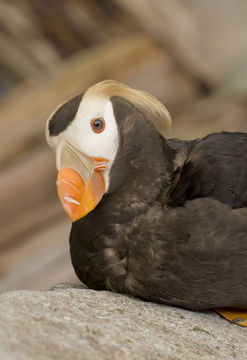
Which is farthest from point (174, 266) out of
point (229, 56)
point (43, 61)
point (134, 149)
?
point (43, 61)

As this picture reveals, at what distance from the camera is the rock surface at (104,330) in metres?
1.21

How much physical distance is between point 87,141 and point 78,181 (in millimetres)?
108

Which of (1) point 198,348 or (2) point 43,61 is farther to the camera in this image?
(2) point 43,61

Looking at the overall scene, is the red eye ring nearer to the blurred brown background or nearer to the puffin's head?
the puffin's head

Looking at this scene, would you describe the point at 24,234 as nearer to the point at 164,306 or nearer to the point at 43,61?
the point at 43,61

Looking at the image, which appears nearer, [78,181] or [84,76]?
[78,181]

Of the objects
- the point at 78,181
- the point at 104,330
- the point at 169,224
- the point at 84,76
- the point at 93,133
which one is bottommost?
Result: the point at 104,330

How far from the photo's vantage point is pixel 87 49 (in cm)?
390

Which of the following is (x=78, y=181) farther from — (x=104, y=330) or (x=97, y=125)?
(x=104, y=330)

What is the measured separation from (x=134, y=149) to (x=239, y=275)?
1.42 ft

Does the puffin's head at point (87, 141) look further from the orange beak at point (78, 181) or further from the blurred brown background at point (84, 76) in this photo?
the blurred brown background at point (84, 76)

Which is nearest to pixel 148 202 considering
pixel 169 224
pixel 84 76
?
pixel 169 224

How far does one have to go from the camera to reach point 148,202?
1.76m

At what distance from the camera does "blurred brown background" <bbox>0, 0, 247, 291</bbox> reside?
3516 mm
